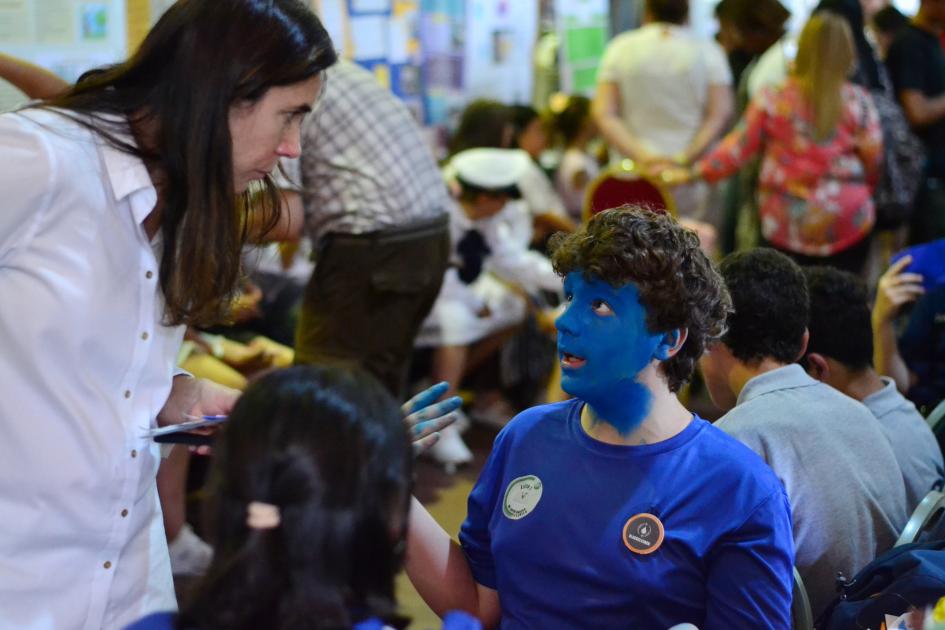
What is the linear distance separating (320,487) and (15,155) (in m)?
0.60

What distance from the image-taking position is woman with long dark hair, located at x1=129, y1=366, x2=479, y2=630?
1124 millimetres

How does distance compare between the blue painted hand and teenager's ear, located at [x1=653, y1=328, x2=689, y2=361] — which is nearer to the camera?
the blue painted hand

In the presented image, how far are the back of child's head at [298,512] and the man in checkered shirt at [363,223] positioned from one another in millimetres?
2131

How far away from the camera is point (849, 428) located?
2092 millimetres

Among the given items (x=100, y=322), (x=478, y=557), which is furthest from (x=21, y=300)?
(x=478, y=557)

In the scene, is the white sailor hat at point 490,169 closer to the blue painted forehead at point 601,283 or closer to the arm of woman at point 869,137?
the arm of woman at point 869,137

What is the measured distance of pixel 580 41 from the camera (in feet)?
19.5

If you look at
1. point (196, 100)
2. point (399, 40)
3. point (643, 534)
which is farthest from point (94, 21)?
point (643, 534)

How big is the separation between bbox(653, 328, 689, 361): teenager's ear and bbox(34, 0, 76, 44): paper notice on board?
89.2 inches

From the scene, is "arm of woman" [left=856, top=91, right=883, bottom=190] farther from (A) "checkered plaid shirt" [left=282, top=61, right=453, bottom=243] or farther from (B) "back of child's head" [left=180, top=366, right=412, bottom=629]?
(B) "back of child's head" [left=180, top=366, right=412, bottom=629]

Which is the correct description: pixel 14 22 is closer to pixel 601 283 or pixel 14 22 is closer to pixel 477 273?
pixel 477 273

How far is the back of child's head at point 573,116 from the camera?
5.69 m

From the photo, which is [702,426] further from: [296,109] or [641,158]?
[641,158]

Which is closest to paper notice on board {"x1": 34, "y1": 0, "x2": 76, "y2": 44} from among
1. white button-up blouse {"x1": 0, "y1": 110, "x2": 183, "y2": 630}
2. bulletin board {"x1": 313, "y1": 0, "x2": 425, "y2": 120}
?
bulletin board {"x1": 313, "y1": 0, "x2": 425, "y2": 120}
